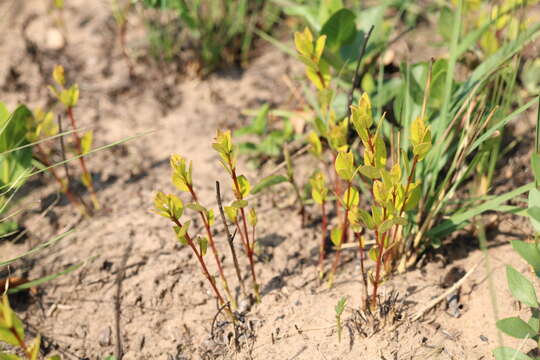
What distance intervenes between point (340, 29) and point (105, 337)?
4.33 ft

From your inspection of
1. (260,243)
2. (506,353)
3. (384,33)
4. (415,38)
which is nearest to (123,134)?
(260,243)

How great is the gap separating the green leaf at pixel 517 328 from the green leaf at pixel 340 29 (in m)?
1.11

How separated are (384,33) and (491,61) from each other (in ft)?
2.10

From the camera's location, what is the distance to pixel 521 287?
1.23 metres

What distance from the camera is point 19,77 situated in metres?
2.45

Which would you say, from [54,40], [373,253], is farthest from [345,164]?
[54,40]

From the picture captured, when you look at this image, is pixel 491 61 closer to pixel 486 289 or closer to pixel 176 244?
pixel 486 289

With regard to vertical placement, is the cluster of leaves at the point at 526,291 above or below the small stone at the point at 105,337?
above

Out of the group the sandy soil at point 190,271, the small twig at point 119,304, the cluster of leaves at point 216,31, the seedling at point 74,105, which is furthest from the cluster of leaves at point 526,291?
the cluster of leaves at point 216,31

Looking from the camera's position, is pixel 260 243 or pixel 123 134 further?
pixel 123 134

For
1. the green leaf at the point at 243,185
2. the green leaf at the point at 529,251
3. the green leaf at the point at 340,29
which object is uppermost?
the green leaf at the point at 340,29

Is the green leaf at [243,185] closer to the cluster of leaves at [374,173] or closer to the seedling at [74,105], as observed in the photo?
the cluster of leaves at [374,173]

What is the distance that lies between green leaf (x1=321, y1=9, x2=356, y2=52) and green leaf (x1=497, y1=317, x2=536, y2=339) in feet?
3.64

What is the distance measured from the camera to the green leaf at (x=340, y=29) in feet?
5.67
